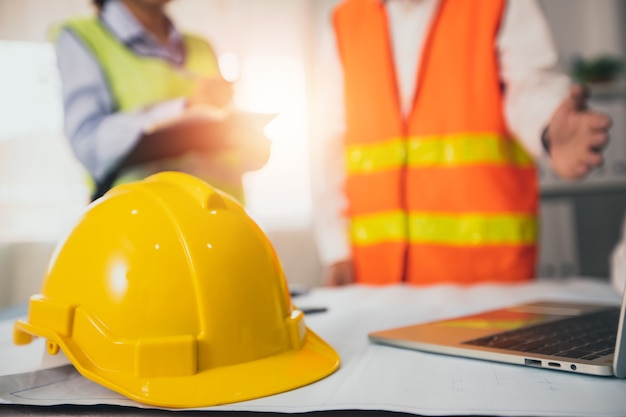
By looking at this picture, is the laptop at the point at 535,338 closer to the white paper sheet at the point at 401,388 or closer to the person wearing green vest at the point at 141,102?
the white paper sheet at the point at 401,388

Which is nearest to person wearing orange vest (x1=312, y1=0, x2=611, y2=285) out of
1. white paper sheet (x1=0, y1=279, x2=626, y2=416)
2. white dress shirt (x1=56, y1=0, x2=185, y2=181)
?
white dress shirt (x1=56, y1=0, x2=185, y2=181)

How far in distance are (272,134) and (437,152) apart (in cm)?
81

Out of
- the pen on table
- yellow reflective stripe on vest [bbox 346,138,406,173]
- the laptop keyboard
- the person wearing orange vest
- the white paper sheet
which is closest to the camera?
the white paper sheet

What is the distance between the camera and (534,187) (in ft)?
5.89

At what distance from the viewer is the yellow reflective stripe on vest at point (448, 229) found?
1744 mm

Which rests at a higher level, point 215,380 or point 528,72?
point 528,72

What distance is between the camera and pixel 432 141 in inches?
71.4

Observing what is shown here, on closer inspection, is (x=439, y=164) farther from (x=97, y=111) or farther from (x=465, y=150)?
(x=97, y=111)

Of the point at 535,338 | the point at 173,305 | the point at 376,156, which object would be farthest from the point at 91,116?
the point at 535,338

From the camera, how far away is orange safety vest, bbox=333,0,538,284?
1748mm

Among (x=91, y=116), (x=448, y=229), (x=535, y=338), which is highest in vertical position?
(x=91, y=116)

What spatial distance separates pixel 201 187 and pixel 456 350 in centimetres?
33

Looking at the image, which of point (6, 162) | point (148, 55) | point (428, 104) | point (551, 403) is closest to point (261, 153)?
point (148, 55)

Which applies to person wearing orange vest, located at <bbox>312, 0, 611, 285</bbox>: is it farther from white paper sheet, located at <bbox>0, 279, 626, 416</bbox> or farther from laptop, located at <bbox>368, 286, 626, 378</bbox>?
white paper sheet, located at <bbox>0, 279, 626, 416</bbox>
